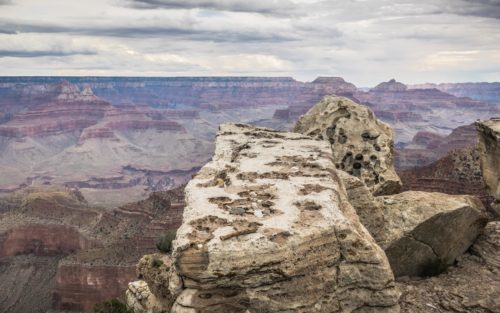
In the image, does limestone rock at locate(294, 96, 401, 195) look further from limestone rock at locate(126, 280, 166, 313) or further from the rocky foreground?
limestone rock at locate(126, 280, 166, 313)

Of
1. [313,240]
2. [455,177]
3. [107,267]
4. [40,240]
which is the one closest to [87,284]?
[107,267]

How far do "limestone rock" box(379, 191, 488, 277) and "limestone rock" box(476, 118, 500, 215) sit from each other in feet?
4.77

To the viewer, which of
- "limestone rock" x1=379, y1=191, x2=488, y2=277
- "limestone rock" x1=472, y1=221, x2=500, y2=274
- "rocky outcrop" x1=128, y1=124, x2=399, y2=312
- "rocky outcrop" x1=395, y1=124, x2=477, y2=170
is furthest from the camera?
"rocky outcrop" x1=395, y1=124, x2=477, y2=170

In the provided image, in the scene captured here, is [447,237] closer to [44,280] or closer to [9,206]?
[44,280]

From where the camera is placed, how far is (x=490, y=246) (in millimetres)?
12297

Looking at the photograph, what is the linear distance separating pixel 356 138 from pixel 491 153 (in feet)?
12.8

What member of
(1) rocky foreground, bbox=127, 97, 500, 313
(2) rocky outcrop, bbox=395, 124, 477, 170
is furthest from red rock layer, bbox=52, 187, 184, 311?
(2) rocky outcrop, bbox=395, 124, 477, 170

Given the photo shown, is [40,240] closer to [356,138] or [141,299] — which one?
[141,299]

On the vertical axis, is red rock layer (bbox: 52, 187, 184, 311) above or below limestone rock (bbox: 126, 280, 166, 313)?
below

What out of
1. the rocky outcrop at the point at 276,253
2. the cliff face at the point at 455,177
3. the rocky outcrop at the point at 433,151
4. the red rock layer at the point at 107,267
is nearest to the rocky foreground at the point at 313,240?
the rocky outcrop at the point at 276,253

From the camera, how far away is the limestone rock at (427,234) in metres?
11.6

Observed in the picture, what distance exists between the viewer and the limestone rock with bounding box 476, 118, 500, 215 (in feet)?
43.0

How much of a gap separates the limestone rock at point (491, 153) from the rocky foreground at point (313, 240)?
0.19 ft

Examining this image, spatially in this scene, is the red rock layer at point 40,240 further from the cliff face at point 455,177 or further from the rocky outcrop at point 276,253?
the rocky outcrop at point 276,253
